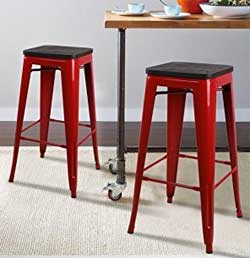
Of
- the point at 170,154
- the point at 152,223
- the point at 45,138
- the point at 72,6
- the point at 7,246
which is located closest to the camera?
the point at 7,246

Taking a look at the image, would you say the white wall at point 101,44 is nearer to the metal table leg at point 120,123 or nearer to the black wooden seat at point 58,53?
the black wooden seat at point 58,53

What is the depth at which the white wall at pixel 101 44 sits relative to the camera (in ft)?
14.2

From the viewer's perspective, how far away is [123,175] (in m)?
3.11

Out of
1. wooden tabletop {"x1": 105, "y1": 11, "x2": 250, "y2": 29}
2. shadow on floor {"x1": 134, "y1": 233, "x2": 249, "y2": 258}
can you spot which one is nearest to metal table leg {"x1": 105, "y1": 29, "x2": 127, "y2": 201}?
wooden tabletop {"x1": 105, "y1": 11, "x2": 250, "y2": 29}

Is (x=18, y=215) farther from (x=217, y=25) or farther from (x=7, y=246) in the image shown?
(x=217, y=25)

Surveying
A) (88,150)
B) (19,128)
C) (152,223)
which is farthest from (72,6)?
(152,223)

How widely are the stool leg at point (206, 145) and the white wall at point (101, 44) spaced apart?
193cm

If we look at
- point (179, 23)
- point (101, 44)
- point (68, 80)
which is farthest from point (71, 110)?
point (101, 44)

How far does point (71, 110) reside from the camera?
9.95ft

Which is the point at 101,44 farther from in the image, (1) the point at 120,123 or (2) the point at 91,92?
(1) the point at 120,123

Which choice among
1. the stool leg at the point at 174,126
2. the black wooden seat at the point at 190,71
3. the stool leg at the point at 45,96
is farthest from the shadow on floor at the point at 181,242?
the stool leg at the point at 45,96

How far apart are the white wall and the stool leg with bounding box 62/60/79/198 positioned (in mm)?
1379

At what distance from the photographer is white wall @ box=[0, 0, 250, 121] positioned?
170 inches

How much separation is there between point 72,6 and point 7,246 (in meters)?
2.24
